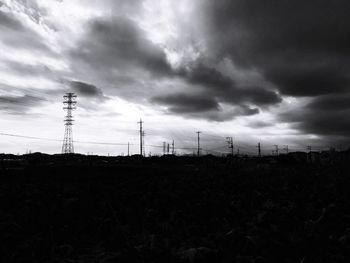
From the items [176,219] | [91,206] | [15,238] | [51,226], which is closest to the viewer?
[15,238]

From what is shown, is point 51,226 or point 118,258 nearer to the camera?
point 118,258

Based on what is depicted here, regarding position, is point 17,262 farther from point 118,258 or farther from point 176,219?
point 176,219

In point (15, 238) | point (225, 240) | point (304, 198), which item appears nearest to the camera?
point (225, 240)

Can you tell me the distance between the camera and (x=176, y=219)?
8969mm

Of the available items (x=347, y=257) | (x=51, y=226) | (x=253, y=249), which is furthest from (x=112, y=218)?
(x=347, y=257)

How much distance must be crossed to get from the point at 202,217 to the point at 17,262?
510cm

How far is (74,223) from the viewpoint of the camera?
8.64 meters

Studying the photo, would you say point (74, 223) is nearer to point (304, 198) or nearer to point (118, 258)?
point (118, 258)

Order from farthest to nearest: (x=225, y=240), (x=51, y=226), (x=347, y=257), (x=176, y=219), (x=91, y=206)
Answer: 1. (x=91, y=206)
2. (x=176, y=219)
3. (x=51, y=226)
4. (x=225, y=240)
5. (x=347, y=257)

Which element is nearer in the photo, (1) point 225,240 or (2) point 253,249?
(2) point 253,249

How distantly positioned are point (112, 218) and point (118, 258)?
374 cm

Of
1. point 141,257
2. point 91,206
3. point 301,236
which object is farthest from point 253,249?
point 91,206

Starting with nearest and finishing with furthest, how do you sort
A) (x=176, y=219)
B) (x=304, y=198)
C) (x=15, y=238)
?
(x=15, y=238) → (x=176, y=219) → (x=304, y=198)

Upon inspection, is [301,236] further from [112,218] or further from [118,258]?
[112,218]
